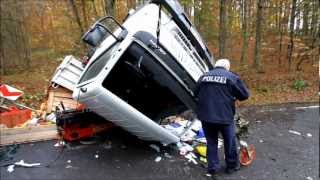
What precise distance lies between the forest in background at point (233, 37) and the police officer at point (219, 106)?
15.8 ft

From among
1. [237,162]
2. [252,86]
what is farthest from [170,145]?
[252,86]

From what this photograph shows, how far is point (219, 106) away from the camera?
489 cm

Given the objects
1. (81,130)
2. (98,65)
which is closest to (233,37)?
(81,130)

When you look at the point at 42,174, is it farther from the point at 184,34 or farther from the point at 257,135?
the point at 257,135

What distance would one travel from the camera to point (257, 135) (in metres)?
6.70

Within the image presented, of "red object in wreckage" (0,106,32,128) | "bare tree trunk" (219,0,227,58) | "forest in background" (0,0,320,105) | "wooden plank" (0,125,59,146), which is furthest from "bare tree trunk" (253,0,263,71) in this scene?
"red object in wreckage" (0,106,32,128)

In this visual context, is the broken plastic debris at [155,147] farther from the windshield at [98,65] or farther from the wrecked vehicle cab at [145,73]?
the windshield at [98,65]

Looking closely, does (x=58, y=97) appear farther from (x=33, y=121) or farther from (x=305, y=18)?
(x=305, y=18)

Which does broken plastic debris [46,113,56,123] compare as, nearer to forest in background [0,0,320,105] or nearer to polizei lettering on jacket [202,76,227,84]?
forest in background [0,0,320,105]

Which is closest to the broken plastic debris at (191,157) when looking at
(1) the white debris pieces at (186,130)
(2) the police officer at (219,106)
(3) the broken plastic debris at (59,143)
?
(1) the white debris pieces at (186,130)

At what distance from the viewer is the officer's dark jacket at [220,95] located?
489 cm

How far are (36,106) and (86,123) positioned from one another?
11.3 feet

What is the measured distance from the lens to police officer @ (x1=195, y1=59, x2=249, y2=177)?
4.90 metres

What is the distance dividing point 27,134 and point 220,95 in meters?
3.76
